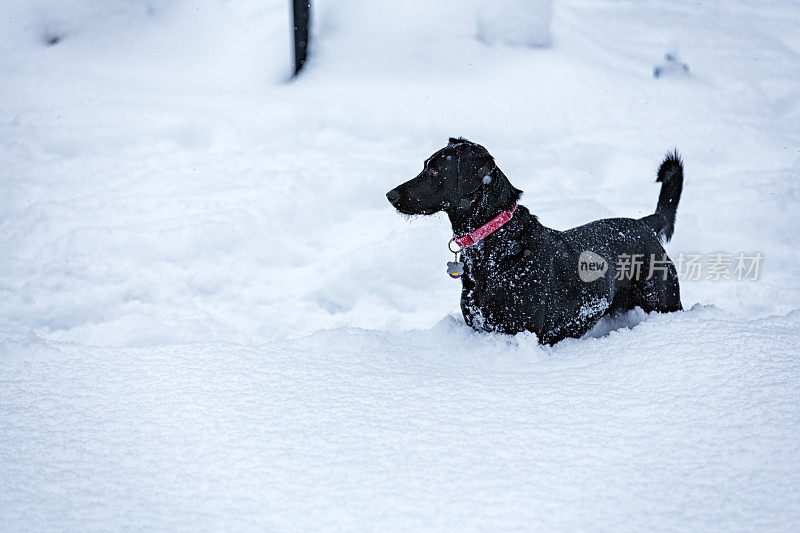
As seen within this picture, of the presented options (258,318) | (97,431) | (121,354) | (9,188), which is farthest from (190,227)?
(97,431)

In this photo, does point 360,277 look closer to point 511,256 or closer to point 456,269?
point 456,269

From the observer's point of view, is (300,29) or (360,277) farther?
(300,29)

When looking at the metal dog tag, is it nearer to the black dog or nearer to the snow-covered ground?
the black dog

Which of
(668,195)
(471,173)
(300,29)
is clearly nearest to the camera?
(471,173)

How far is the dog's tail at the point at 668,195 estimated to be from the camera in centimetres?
321

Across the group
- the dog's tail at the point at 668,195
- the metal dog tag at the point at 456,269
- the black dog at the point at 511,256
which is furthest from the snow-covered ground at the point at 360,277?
the dog's tail at the point at 668,195

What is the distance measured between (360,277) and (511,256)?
1.54 m

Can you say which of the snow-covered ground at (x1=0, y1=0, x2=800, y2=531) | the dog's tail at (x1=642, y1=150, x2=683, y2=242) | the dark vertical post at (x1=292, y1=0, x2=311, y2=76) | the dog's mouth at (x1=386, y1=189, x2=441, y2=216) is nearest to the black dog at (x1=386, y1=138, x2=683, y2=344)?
the dog's mouth at (x1=386, y1=189, x2=441, y2=216)

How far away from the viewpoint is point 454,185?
2.50 m

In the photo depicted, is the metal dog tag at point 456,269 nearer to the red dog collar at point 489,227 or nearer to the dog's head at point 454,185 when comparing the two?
the red dog collar at point 489,227

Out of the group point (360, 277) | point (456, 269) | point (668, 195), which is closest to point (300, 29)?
point (360, 277)

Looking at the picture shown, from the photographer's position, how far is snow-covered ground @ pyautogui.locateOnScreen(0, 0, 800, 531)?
167 centimetres

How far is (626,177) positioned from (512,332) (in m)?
3.02

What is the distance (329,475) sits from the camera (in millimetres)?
1708
